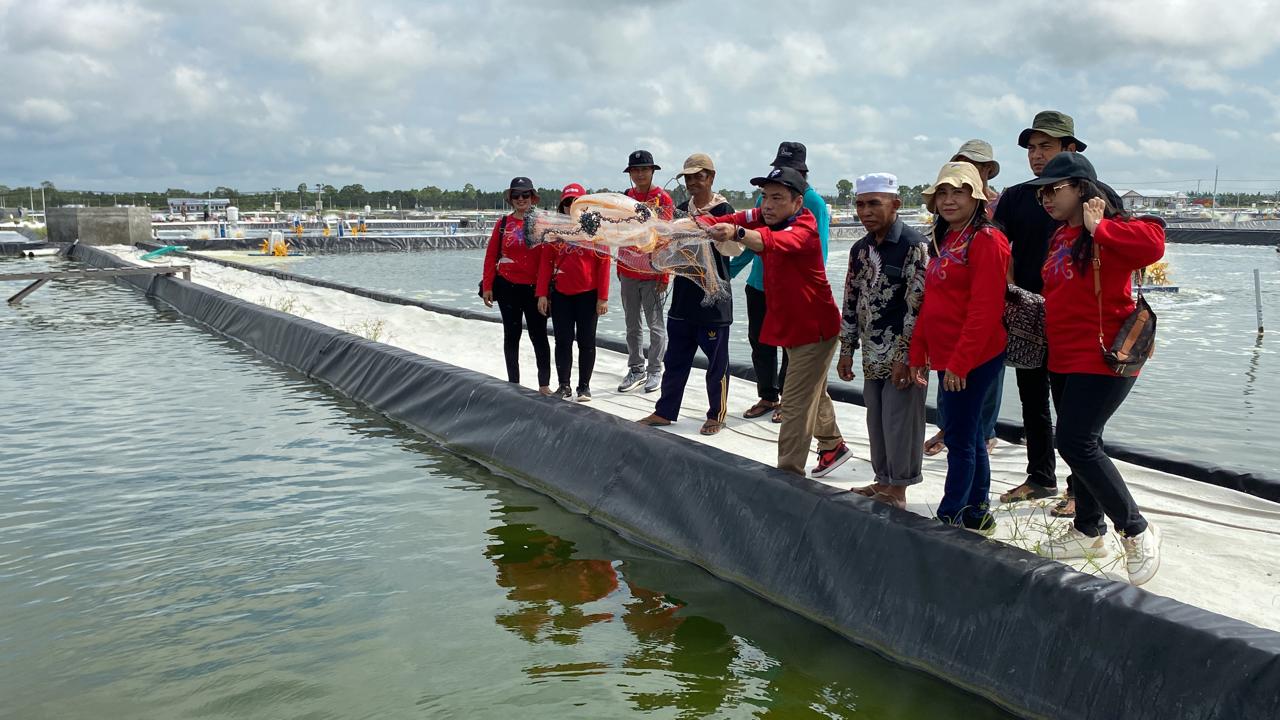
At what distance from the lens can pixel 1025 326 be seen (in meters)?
3.57

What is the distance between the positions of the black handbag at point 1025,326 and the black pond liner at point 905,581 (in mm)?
745

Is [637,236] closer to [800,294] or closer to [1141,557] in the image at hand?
[800,294]

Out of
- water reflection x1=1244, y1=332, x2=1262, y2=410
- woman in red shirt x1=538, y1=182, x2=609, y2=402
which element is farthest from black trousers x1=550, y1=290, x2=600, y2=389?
water reflection x1=1244, y1=332, x2=1262, y2=410

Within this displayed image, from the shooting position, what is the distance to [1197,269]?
31.2 meters

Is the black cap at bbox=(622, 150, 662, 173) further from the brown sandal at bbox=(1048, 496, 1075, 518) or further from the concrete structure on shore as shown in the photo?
the concrete structure on shore

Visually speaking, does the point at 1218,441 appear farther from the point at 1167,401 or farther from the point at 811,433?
the point at 811,433

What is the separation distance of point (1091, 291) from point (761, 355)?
9.11 ft

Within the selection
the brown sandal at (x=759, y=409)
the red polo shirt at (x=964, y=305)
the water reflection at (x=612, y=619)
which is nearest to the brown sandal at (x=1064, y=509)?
the red polo shirt at (x=964, y=305)

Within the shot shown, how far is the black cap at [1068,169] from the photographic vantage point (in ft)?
10.5

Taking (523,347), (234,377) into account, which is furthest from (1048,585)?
(234,377)

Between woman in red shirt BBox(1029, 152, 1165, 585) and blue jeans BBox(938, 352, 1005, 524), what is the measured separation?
1.01 ft

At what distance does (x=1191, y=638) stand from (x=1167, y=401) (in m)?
8.18

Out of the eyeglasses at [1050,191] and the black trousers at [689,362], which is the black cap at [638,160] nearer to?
the black trousers at [689,362]

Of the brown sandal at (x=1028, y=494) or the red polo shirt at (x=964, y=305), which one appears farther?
the brown sandal at (x=1028, y=494)
